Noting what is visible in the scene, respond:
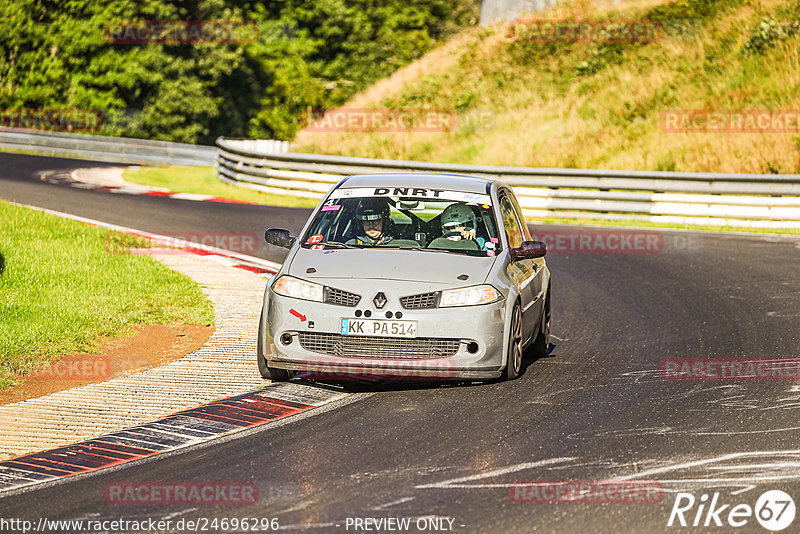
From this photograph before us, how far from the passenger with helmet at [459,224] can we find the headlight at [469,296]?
82 centimetres

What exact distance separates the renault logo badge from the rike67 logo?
297 cm

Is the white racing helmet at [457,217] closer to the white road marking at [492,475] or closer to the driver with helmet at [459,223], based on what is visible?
the driver with helmet at [459,223]

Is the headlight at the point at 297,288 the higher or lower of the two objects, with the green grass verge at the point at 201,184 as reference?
lower

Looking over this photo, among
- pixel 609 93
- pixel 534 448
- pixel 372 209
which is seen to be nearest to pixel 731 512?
pixel 534 448

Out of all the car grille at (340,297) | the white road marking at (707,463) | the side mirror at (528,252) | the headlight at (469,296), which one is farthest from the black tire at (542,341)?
the white road marking at (707,463)

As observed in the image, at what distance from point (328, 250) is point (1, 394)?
8.88ft

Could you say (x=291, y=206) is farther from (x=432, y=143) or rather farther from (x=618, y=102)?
(x=618, y=102)

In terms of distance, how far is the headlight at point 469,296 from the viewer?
8234mm

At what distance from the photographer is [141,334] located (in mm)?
10617

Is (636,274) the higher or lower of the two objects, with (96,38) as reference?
lower

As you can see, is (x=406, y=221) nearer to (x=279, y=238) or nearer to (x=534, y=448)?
(x=279, y=238)

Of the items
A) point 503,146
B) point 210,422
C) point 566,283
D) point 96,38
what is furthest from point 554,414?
point 96,38

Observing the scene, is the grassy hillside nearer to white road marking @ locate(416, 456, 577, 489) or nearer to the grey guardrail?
the grey guardrail

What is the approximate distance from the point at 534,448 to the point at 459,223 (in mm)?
3013
